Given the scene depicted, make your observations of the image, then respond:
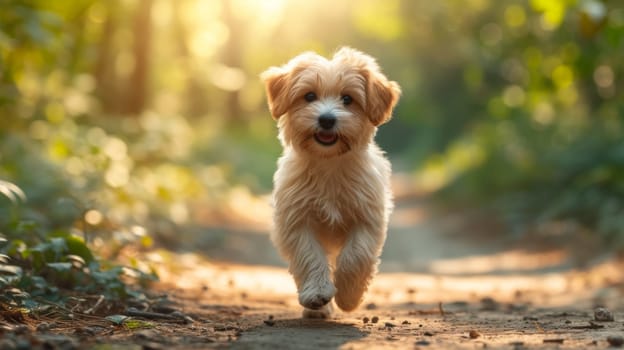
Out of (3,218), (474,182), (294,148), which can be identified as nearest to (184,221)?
(3,218)

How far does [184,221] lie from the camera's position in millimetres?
12156

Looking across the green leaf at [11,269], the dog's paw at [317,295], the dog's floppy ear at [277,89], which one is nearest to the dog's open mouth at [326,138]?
the dog's floppy ear at [277,89]

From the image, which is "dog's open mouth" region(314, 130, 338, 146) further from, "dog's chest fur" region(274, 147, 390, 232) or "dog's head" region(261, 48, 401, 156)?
"dog's chest fur" region(274, 147, 390, 232)

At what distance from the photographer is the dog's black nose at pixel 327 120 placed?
571 cm

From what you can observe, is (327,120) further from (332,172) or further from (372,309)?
(372,309)

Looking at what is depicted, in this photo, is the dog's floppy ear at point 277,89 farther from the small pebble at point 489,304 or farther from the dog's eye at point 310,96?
the small pebble at point 489,304

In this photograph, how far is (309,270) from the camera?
5.68 meters

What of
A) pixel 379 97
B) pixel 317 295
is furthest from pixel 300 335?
pixel 379 97

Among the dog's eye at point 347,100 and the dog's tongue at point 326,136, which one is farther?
the dog's eye at point 347,100

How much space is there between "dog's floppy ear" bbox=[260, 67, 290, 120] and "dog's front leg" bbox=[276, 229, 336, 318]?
3.09 feet

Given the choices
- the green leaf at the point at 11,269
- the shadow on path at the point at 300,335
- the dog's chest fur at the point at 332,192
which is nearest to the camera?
the shadow on path at the point at 300,335

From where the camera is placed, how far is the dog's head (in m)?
5.79

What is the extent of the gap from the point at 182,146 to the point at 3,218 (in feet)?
37.6

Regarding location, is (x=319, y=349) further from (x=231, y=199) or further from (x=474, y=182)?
(x=474, y=182)
